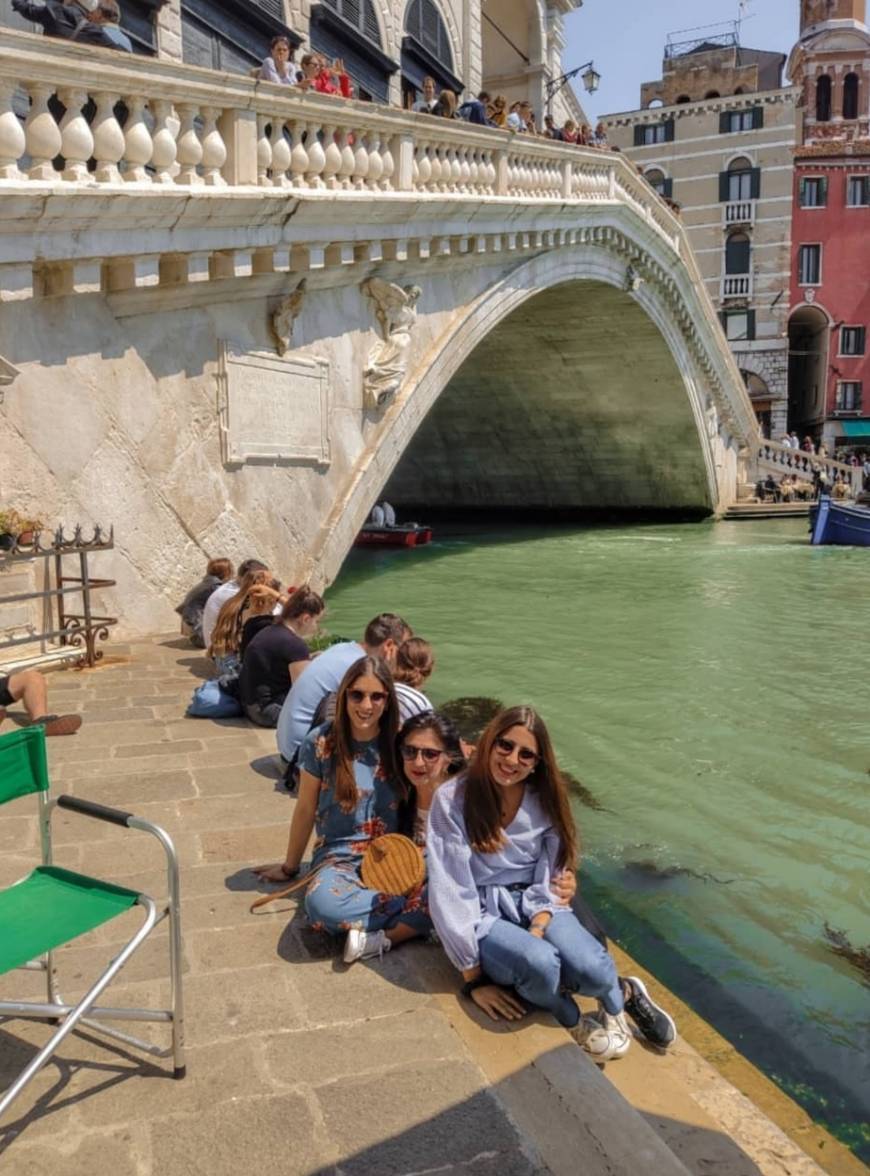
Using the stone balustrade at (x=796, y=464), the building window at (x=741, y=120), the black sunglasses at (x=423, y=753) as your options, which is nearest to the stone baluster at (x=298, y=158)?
the black sunglasses at (x=423, y=753)

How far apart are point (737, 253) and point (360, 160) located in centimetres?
2907

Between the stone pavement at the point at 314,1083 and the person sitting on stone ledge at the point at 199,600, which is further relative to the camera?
the person sitting on stone ledge at the point at 199,600

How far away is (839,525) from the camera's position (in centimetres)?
1759

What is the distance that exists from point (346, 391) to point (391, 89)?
287 inches

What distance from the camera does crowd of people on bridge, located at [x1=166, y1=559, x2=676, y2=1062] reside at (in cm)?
249

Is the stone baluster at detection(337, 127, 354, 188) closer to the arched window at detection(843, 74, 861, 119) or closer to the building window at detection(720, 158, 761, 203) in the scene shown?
the building window at detection(720, 158, 761, 203)

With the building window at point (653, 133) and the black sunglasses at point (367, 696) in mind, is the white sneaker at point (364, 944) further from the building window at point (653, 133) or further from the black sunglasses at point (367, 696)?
the building window at point (653, 133)

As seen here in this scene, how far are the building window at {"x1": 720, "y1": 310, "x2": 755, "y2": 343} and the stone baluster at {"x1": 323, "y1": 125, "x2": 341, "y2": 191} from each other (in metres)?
28.5

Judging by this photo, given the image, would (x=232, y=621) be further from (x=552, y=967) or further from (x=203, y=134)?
(x=203, y=134)

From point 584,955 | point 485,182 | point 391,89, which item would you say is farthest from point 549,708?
point 391,89

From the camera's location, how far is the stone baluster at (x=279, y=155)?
7.50 metres

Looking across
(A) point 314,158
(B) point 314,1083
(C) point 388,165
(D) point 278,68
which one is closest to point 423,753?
A: (B) point 314,1083

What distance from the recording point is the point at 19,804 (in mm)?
3803

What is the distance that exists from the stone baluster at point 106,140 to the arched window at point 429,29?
33.0ft
